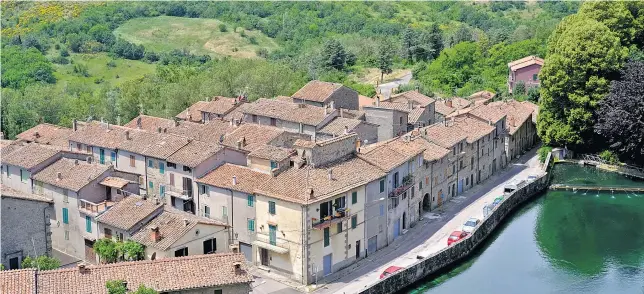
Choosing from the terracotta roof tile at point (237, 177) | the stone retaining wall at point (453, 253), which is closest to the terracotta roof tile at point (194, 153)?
the terracotta roof tile at point (237, 177)

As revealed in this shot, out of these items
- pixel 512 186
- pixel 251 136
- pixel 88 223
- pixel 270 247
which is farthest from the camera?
pixel 512 186

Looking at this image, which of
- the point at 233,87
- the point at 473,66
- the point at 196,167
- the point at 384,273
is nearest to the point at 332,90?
the point at 233,87

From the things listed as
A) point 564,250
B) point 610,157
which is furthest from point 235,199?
point 610,157

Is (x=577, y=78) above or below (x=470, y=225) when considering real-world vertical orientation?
above

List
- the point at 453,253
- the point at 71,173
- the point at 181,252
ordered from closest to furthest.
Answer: the point at 181,252 → the point at 71,173 → the point at 453,253

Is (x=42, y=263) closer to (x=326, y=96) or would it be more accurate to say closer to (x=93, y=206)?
(x=93, y=206)

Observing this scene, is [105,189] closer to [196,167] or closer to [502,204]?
[196,167]

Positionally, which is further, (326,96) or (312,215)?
(326,96)

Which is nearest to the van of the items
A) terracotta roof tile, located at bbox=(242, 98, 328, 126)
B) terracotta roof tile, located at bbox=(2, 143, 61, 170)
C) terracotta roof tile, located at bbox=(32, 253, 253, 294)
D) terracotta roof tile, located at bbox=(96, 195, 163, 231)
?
terracotta roof tile, located at bbox=(242, 98, 328, 126)
